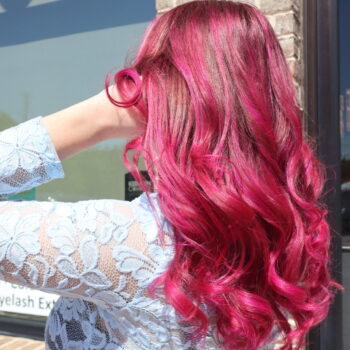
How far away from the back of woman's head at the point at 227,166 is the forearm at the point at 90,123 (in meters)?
0.04

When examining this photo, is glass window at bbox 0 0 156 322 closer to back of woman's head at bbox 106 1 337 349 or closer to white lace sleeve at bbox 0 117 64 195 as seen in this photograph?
white lace sleeve at bbox 0 117 64 195

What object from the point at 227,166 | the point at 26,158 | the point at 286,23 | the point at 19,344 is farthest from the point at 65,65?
the point at 227,166

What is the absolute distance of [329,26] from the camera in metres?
2.34

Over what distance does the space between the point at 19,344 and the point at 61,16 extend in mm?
2632

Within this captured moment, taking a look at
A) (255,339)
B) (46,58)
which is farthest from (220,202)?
(46,58)

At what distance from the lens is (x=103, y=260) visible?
2.30 ft

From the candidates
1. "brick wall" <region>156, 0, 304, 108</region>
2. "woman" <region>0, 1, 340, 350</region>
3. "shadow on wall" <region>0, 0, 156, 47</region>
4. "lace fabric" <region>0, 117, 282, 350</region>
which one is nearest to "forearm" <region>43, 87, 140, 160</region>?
"woman" <region>0, 1, 340, 350</region>

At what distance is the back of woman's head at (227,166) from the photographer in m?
0.75

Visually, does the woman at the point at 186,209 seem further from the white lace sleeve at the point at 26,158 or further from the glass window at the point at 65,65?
the glass window at the point at 65,65

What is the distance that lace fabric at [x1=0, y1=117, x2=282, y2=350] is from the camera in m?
0.69

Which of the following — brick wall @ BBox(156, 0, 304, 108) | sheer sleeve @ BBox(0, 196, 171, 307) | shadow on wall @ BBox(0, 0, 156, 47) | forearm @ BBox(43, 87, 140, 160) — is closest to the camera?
sheer sleeve @ BBox(0, 196, 171, 307)

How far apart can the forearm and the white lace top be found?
17 centimetres

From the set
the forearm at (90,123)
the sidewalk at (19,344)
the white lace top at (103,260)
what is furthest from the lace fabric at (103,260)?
the sidewalk at (19,344)

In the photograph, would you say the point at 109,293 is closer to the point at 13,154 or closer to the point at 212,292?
the point at 212,292
